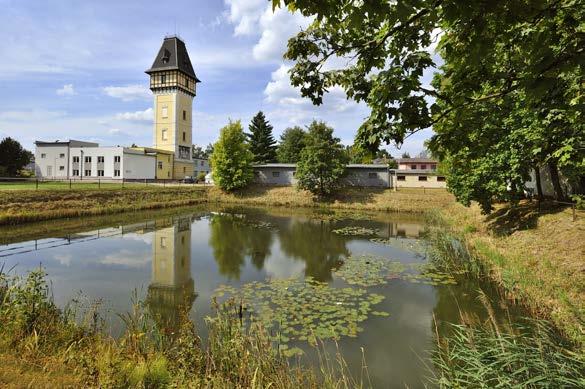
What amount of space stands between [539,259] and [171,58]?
4930cm

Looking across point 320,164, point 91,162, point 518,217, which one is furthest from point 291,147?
point 518,217

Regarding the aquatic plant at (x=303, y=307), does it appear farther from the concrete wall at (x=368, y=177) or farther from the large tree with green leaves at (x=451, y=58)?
the concrete wall at (x=368, y=177)

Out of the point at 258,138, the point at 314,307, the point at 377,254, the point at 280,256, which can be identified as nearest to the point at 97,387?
the point at 314,307

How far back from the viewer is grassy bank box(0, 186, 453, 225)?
58.7ft

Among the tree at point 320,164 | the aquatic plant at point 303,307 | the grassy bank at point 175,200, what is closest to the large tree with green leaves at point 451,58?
the aquatic plant at point 303,307

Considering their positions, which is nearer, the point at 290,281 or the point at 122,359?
the point at 122,359

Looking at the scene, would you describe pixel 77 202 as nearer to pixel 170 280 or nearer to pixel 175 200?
pixel 175 200

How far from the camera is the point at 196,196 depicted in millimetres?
32156

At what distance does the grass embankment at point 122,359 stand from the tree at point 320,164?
2629 centimetres

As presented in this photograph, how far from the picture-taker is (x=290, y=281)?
8.79 metres

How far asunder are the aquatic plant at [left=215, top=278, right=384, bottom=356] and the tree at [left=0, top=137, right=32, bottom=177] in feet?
144

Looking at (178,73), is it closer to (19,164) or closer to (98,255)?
(19,164)

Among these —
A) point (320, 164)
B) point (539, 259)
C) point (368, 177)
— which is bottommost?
point (539, 259)

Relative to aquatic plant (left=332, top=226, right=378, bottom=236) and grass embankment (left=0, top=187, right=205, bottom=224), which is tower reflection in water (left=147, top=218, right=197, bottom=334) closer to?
grass embankment (left=0, top=187, right=205, bottom=224)
